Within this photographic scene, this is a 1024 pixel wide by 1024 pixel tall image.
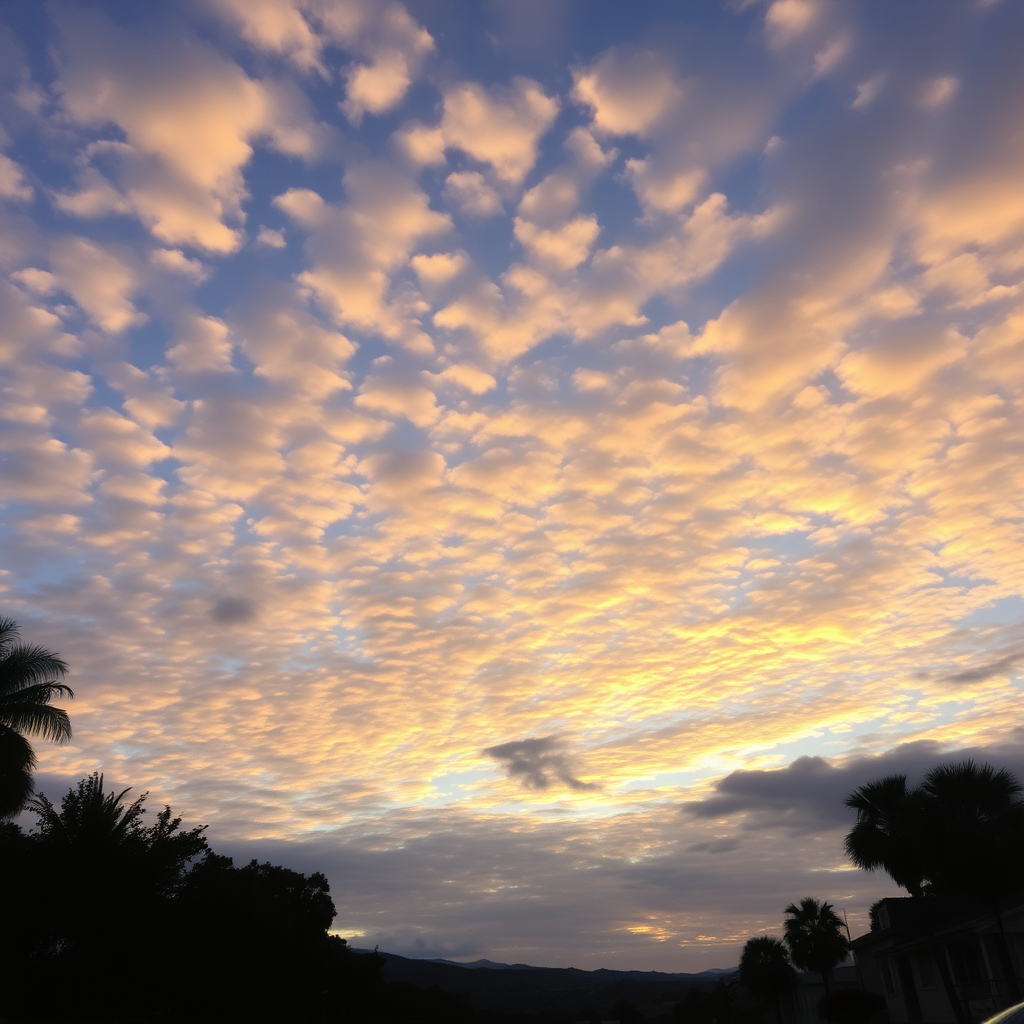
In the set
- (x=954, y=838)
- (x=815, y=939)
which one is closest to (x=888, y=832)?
(x=954, y=838)

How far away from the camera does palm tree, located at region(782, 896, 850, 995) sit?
50.9m

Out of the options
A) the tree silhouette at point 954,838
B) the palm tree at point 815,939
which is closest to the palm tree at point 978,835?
the tree silhouette at point 954,838

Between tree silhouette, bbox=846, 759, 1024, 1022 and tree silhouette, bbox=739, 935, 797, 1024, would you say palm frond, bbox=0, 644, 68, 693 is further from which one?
tree silhouette, bbox=739, 935, 797, 1024

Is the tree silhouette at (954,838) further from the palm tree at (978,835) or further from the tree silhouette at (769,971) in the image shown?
the tree silhouette at (769,971)

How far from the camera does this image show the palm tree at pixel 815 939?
5091 centimetres

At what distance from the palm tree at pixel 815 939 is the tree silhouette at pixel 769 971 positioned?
25.8 feet

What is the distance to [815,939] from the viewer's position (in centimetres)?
5141

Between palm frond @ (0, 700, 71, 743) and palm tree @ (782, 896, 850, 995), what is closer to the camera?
palm frond @ (0, 700, 71, 743)

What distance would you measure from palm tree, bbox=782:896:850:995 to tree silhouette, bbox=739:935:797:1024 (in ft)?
25.8

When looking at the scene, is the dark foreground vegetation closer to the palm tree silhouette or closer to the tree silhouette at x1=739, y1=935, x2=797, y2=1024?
the palm tree silhouette

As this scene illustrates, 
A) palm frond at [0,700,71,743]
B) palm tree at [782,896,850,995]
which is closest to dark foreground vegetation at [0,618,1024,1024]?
palm frond at [0,700,71,743]

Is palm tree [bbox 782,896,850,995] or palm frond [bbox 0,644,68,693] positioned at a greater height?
palm frond [bbox 0,644,68,693]

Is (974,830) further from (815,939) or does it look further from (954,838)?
(815,939)

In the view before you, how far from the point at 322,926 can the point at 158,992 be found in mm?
41496
